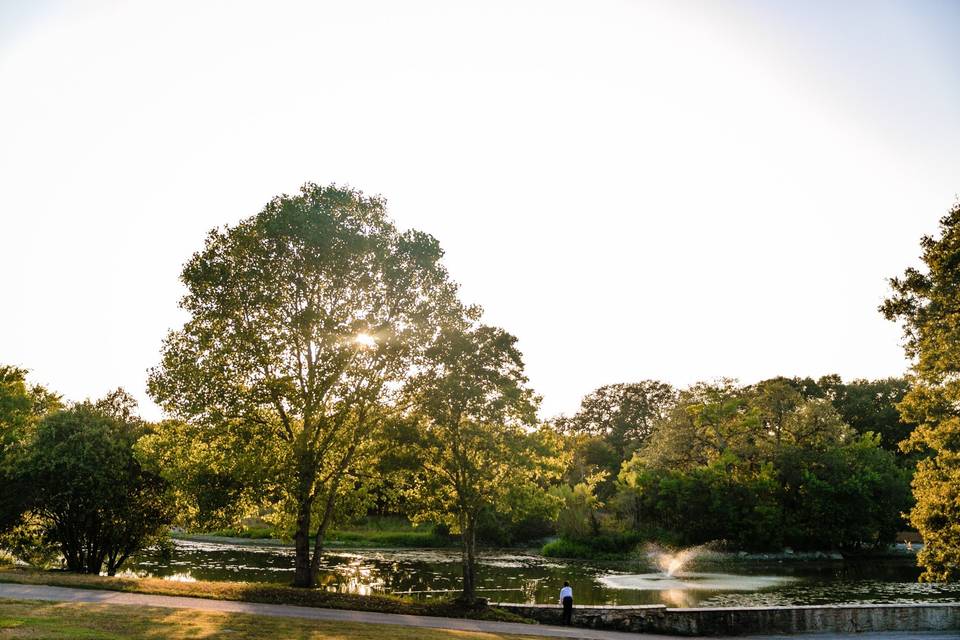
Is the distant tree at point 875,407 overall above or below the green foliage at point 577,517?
above

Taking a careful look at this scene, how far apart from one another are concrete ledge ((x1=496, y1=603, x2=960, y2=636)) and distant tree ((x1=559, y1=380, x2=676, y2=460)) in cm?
8090

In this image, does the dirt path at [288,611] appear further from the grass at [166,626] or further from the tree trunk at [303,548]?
the tree trunk at [303,548]

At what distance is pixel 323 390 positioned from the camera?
25531mm

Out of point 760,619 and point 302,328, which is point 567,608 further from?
point 302,328

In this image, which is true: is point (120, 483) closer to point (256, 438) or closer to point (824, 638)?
point (256, 438)

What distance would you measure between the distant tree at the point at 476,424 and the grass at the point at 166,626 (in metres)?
6.56

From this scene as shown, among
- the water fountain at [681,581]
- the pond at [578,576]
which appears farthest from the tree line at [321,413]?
the water fountain at [681,581]

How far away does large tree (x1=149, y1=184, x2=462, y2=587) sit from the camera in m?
24.9

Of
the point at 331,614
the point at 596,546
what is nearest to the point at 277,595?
the point at 331,614

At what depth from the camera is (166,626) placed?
16.3 metres

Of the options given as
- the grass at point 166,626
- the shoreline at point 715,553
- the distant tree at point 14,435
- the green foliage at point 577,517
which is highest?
the distant tree at point 14,435

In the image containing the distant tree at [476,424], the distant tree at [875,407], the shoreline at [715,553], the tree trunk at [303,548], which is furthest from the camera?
the distant tree at [875,407]

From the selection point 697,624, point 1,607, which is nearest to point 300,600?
point 1,607

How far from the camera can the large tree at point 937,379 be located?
25.8m
